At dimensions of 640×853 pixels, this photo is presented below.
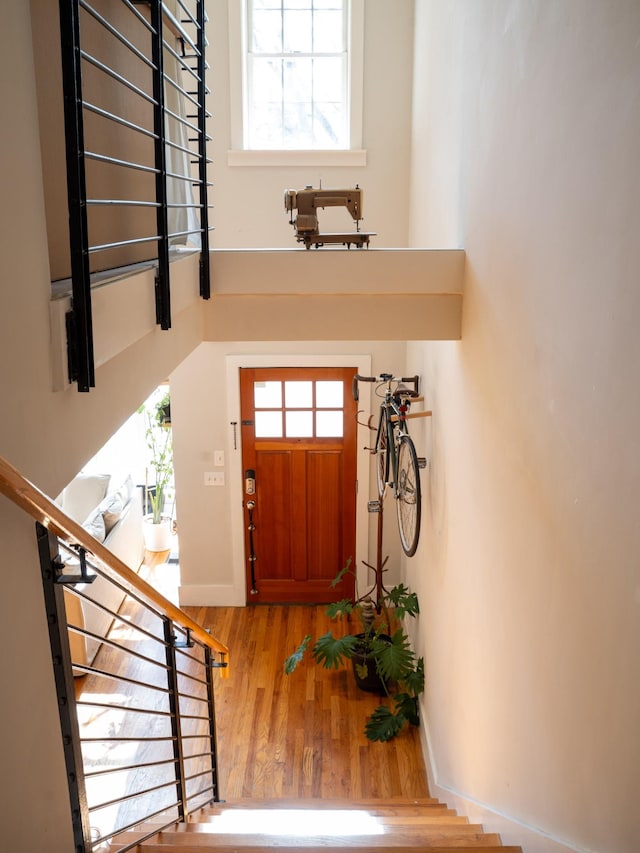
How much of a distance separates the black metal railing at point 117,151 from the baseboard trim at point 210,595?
3.33m

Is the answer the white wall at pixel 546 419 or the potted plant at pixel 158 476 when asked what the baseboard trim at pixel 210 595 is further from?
the white wall at pixel 546 419

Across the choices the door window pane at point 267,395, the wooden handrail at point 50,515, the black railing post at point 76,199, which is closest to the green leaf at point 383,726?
the door window pane at point 267,395

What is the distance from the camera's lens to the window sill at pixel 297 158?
515 cm

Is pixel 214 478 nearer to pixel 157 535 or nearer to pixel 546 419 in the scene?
pixel 157 535

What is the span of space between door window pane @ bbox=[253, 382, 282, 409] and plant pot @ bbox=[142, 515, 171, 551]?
1.85 m

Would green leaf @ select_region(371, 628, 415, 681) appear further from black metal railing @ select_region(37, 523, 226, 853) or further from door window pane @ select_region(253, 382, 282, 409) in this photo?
door window pane @ select_region(253, 382, 282, 409)

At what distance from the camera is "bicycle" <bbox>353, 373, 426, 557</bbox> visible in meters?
3.86

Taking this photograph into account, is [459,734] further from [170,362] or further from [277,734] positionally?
[170,362]

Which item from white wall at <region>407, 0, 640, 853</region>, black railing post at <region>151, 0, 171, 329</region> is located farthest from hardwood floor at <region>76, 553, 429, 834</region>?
black railing post at <region>151, 0, 171, 329</region>

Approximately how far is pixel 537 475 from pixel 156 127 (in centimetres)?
149

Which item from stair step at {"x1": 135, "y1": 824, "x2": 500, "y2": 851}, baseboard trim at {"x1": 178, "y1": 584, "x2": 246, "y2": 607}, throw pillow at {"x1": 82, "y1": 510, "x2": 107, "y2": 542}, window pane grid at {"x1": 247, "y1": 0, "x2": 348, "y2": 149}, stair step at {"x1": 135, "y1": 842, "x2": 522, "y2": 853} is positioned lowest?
baseboard trim at {"x1": 178, "y1": 584, "x2": 246, "y2": 607}

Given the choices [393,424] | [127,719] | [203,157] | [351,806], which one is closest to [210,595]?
[127,719]

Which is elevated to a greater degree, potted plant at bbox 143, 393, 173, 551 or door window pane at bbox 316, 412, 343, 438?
door window pane at bbox 316, 412, 343, 438

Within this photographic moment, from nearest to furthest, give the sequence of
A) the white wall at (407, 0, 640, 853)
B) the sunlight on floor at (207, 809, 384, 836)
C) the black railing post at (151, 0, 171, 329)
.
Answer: the white wall at (407, 0, 640, 853) < the black railing post at (151, 0, 171, 329) < the sunlight on floor at (207, 809, 384, 836)
